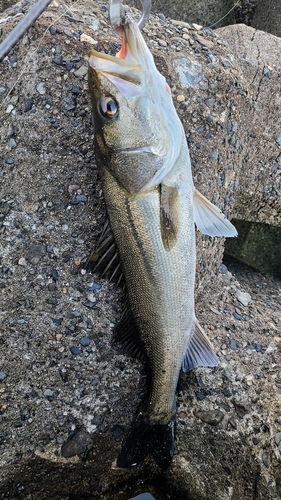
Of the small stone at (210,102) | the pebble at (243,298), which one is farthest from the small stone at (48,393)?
the small stone at (210,102)

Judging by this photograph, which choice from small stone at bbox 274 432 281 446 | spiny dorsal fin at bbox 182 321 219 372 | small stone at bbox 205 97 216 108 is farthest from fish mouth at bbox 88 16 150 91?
small stone at bbox 274 432 281 446

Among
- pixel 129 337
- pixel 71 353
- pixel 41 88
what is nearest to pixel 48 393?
pixel 71 353

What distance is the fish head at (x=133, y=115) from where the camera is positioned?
231cm

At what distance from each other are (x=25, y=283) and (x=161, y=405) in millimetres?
1199

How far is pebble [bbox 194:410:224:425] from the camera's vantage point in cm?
290

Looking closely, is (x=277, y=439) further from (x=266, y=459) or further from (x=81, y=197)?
(x=81, y=197)

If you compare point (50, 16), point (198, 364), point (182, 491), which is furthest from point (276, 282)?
point (50, 16)

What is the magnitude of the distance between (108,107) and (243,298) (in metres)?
1.90

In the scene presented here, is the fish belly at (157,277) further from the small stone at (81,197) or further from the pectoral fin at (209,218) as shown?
the small stone at (81,197)

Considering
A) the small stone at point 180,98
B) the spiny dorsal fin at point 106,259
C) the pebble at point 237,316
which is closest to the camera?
the spiny dorsal fin at point 106,259

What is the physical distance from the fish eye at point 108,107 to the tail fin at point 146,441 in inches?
74.6

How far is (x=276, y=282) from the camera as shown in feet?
14.2

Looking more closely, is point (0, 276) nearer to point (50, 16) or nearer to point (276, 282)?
point (50, 16)

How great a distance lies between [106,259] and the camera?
2791 millimetres
